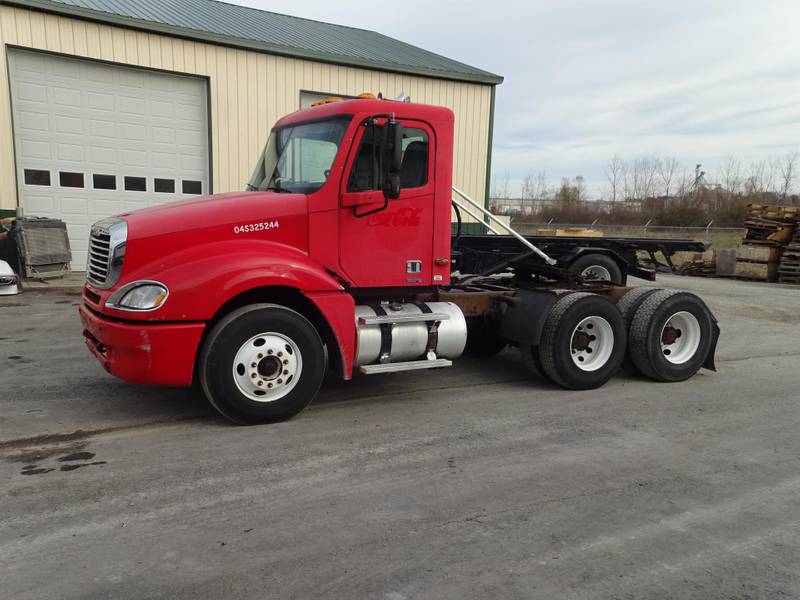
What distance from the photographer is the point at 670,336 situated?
23.5 ft

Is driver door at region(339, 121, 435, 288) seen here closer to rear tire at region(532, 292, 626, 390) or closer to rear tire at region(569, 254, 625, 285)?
rear tire at region(532, 292, 626, 390)

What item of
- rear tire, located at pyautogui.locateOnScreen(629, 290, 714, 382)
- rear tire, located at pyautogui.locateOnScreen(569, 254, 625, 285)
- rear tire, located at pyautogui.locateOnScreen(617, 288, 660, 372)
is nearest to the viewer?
rear tire, located at pyautogui.locateOnScreen(629, 290, 714, 382)

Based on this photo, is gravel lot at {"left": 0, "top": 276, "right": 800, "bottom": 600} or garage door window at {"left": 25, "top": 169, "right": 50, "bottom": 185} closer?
gravel lot at {"left": 0, "top": 276, "right": 800, "bottom": 600}

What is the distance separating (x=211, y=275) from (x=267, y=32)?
14.0 m

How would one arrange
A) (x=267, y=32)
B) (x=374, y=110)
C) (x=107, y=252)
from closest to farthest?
(x=107, y=252) → (x=374, y=110) → (x=267, y=32)

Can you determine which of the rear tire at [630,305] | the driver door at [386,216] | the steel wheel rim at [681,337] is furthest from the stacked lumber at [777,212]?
the driver door at [386,216]

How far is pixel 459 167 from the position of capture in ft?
61.0

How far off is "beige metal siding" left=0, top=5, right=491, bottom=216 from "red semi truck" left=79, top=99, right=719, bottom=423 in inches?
387

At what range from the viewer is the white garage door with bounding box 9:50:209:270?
13.4 meters

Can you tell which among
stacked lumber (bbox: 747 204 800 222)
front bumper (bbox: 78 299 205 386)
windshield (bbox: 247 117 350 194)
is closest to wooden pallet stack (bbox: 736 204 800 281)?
stacked lumber (bbox: 747 204 800 222)

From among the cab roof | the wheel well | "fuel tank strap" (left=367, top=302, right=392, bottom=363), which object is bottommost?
"fuel tank strap" (left=367, top=302, right=392, bottom=363)

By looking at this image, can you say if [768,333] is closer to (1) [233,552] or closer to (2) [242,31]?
(1) [233,552]

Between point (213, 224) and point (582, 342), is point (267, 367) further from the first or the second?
point (582, 342)

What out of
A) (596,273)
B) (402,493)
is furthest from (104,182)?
(402,493)
